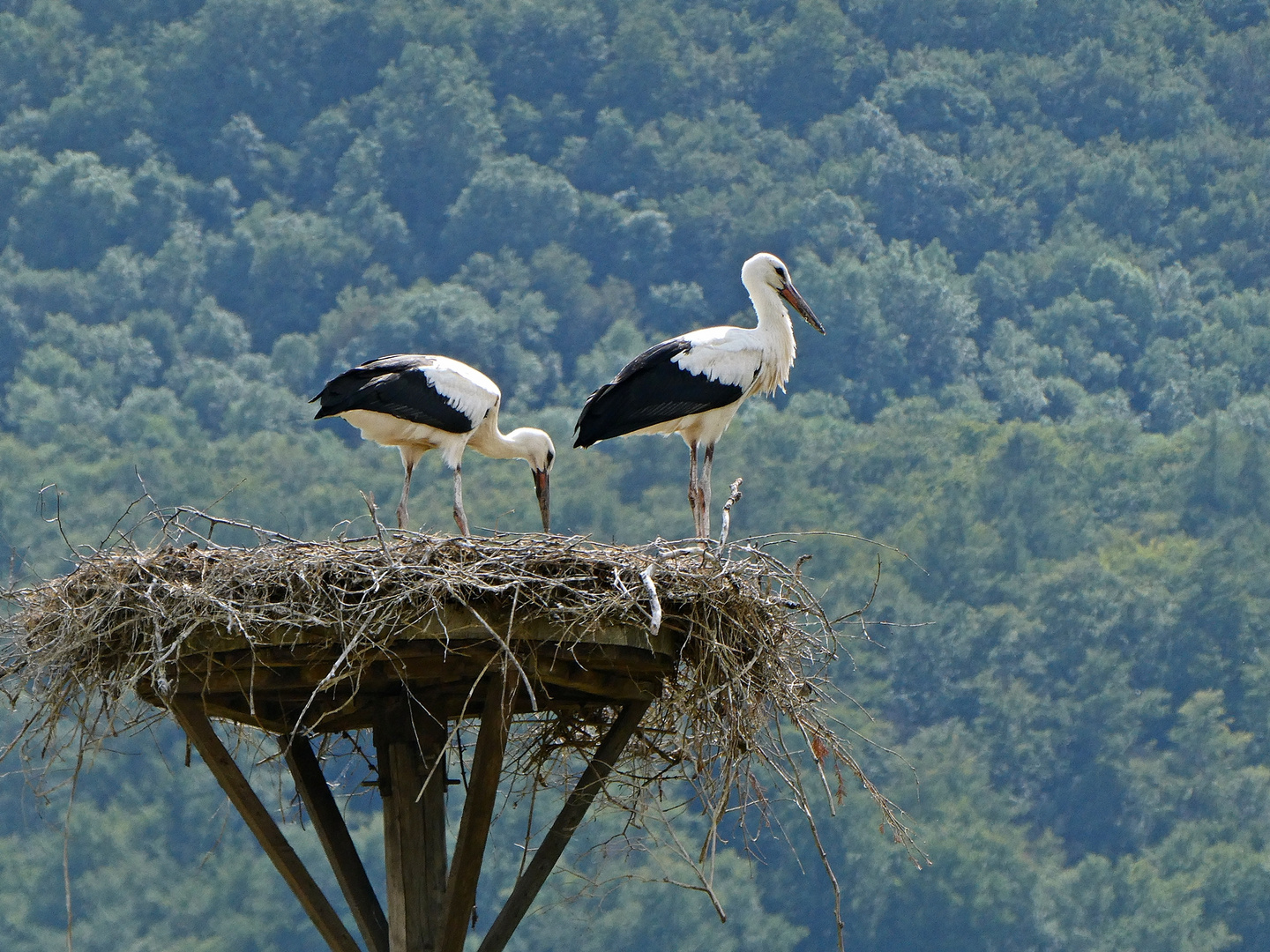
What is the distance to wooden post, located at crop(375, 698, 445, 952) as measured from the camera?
8.54 meters

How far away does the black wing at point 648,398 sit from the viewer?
39.2ft

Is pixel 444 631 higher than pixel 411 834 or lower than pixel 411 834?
higher

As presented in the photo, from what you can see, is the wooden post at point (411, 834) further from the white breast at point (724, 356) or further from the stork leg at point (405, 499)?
the white breast at point (724, 356)

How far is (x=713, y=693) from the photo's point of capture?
336 inches

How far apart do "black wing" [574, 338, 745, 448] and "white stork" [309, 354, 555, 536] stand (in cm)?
40

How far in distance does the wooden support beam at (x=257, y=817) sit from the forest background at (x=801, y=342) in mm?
23911

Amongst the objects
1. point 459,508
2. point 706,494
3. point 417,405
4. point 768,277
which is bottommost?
point 459,508

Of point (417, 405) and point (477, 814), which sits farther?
point (417, 405)

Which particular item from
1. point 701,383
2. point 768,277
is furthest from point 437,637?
point 768,277

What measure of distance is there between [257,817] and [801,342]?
60450mm

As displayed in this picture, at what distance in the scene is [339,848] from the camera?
8.68 metres

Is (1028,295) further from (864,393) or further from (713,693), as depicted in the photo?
(713,693)

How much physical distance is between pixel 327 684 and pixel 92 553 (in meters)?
1.34

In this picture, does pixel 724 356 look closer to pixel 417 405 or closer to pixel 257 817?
pixel 417 405
